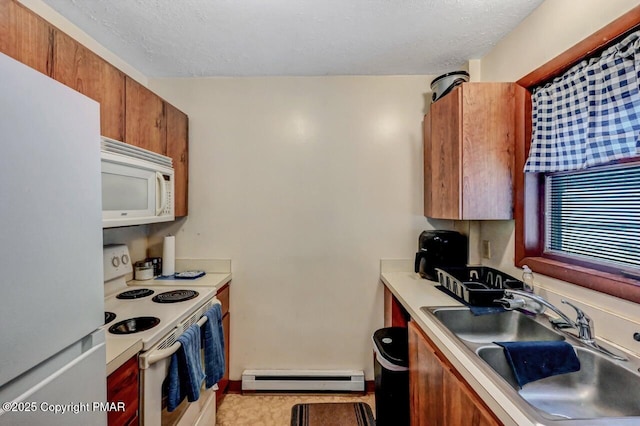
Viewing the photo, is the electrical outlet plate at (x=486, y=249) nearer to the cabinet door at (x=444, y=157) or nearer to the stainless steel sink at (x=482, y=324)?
the cabinet door at (x=444, y=157)

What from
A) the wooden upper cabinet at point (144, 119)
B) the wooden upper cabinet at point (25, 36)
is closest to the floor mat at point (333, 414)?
the wooden upper cabinet at point (144, 119)

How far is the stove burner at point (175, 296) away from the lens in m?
1.68

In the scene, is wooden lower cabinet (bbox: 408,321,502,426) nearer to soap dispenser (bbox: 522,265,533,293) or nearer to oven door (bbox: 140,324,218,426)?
soap dispenser (bbox: 522,265,533,293)

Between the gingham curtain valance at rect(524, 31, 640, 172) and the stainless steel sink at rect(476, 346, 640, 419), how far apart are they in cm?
76

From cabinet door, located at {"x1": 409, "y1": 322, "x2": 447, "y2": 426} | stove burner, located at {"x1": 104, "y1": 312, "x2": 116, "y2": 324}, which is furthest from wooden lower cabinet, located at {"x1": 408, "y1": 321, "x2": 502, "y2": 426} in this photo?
stove burner, located at {"x1": 104, "y1": 312, "x2": 116, "y2": 324}

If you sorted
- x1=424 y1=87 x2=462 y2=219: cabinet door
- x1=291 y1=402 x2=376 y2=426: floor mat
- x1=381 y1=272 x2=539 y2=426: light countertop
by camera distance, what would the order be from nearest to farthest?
x1=381 y1=272 x2=539 y2=426: light countertop < x1=424 y1=87 x2=462 y2=219: cabinet door < x1=291 y1=402 x2=376 y2=426: floor mat

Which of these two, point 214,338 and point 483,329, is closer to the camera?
point 483,329

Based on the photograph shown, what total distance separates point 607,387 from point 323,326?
1.63 meters

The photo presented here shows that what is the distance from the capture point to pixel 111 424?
1006 millimetres

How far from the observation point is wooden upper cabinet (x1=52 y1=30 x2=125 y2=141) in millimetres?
1195

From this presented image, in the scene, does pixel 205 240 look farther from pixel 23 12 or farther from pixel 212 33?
pixel 23 12

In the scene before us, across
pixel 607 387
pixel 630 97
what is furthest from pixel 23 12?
pixel 607 387

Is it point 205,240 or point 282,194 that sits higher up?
point 282,194

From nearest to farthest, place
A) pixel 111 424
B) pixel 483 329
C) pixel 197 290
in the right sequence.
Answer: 1. pixel 111 424
2. pixel 483 329
3. pixel 197 290
